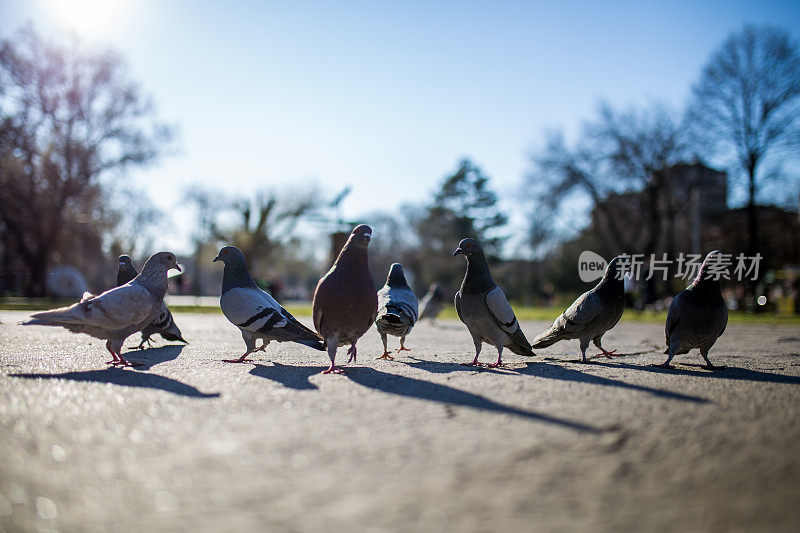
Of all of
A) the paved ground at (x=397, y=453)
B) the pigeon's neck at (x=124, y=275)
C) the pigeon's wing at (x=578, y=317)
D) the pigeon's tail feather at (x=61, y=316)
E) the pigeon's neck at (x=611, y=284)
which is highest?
the pigeon's neck at (x=611, y=284)

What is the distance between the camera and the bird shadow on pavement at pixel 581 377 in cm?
362

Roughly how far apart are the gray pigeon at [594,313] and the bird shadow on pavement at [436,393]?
237 centimetres

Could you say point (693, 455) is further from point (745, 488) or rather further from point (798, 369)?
point (798, 369)

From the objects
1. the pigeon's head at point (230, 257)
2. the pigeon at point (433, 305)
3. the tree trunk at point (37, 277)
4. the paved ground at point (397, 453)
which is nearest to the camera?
the paved ground at point (397, 453)

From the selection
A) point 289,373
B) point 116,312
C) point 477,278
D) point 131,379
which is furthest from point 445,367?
point 116,312

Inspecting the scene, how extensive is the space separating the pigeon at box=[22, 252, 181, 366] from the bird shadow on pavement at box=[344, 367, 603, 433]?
7.32 ft

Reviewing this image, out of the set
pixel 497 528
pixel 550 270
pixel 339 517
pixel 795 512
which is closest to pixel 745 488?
pixel 795 512

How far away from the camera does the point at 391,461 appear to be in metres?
2.29

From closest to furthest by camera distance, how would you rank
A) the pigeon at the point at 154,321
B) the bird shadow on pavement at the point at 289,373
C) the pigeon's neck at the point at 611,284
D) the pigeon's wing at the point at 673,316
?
the bird shadow on pavement at the point at 289,373 < the pigeon's wing at the point at 673,316 < the pigeon's neck at the point at 611,284 < the pigeon at the point at 154,321

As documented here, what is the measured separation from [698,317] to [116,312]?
5.69 metres

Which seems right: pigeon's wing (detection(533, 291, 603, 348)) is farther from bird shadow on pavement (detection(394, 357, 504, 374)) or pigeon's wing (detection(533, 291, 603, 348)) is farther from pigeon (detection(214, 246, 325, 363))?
pigeon (detection(214, 246, 325, 363))

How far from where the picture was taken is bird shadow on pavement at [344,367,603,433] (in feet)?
9.69

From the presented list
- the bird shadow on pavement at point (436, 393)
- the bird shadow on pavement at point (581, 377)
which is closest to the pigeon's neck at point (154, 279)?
the bird shadow on pavement at point (436, 393)

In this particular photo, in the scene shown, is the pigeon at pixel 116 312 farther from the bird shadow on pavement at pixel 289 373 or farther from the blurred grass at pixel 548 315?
the blurred grass at pixel 548 315
